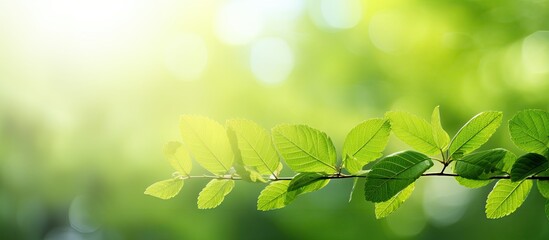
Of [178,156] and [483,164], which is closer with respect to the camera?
[483,164]

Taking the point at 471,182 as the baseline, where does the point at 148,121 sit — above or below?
below

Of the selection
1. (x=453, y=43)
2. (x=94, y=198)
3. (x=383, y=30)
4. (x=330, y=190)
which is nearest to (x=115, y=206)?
(x=94, y=198)

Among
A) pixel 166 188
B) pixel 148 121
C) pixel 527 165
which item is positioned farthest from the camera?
pixel 148 121

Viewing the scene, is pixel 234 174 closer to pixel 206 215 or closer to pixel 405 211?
pixel 206 215

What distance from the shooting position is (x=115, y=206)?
9.49 meters

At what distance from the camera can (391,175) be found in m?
0.57

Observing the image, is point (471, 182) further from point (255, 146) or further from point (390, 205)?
point (255, 146)

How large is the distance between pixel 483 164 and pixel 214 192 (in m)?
0.29

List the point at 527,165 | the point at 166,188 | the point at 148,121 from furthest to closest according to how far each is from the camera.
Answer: the point at 148,121 < the point at 166,188 < the point at 527,165

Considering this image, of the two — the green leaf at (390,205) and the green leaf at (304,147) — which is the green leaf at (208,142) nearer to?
the green leaf at (304,147)

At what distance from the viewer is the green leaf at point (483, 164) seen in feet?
1.90

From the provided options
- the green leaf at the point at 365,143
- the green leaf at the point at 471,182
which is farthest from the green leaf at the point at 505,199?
the green leaf at the point at 365,143

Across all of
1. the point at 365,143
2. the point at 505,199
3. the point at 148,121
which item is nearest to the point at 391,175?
the point at 365,143

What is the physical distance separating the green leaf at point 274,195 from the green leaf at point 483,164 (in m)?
0.18
